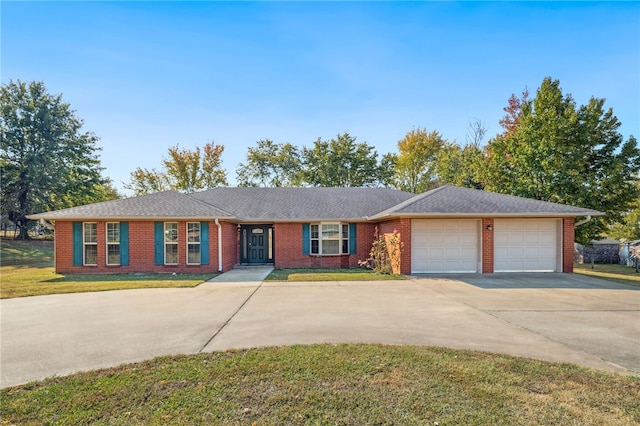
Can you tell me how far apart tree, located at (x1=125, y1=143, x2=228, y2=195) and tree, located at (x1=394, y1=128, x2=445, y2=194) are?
763 inches

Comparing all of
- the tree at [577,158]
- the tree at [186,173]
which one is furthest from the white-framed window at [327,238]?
the tree at [186,173]

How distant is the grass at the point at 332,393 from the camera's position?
10.6 feet

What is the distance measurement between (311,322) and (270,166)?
34993 mm

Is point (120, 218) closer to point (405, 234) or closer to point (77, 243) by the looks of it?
point (77, 243)

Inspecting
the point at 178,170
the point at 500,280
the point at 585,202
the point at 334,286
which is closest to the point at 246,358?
the point at 334,286

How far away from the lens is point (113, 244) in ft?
47.7

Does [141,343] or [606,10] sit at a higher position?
[606,10]

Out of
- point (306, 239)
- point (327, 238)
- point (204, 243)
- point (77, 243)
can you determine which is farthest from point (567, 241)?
A: point (77, 243)

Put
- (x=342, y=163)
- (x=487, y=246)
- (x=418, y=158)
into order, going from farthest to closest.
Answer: (x=418, y=158), (x=342, y=163), (x=487, y=246)

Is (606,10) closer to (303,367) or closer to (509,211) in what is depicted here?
(509,211)

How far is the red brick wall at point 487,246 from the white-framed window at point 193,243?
38.9 feet

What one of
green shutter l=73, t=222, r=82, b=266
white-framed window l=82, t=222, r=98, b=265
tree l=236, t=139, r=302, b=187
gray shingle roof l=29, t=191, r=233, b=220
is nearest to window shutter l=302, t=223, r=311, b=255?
gray shingle roof l=29, t=191, r=233, b=220

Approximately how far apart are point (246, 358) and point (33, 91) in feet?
121

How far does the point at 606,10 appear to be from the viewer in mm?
9727
